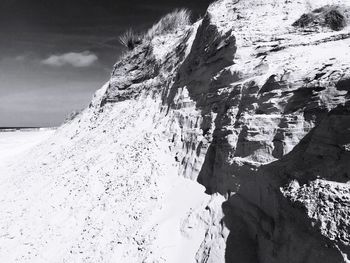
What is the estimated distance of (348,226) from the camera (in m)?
2.94

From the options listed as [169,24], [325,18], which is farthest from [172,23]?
[325,18]

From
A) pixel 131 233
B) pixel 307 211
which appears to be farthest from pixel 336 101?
pixel 131 233

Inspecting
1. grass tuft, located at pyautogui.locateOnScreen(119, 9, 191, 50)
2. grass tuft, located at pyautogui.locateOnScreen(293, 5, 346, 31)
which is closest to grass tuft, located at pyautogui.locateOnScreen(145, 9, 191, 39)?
grass tuft, located at pyautogui.locateOnScreen(119, 9, 191, 50)

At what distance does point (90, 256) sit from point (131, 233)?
1093 mm

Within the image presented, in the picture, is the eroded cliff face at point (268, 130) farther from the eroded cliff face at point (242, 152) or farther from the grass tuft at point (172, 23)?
the grass tuft at point (172, 23)

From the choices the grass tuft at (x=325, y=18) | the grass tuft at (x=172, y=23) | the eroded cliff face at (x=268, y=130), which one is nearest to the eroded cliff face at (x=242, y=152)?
the eroded cliff face at (x=268, y=130)

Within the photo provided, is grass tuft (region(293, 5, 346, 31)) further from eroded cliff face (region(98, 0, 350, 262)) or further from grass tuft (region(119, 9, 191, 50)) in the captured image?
grass tuft (region(119, 9, 191, 50))

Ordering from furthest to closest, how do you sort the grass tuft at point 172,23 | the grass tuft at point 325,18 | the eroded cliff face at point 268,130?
the grass tuft at point 172,23 → the grass tuft at point 325,18 → the eroded cliff face at point 268,130

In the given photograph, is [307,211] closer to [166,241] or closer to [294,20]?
[166,241]

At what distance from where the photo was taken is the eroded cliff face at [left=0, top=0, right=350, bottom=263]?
357 centimetres

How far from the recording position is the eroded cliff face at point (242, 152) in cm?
357

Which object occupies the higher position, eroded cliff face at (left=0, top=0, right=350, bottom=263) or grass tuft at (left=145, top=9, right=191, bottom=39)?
grass tuft at (left=145, top=9, right=191, bottom=39)

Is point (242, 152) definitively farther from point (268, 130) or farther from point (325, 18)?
point (325, 18)

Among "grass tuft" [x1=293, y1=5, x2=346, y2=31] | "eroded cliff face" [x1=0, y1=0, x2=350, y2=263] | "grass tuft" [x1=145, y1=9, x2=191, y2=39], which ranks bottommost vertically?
"eroded cliff face" [x1=0, y1=0, x2=350, y2=263]
